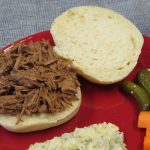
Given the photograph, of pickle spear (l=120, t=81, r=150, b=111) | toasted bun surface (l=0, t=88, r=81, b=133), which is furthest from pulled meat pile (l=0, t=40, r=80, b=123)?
pickle spear (l=120, t=81, r=150, b=111)

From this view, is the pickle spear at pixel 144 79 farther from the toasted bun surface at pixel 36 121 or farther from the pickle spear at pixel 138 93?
the toasted bun surface at pixel 36 121

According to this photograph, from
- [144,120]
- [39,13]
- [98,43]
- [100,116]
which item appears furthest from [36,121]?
[39,13]

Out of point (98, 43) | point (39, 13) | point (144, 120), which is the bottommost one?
point (39, 13)

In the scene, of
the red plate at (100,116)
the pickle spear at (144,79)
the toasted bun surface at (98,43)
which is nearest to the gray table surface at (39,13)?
the toasted bun surface at (98,43)

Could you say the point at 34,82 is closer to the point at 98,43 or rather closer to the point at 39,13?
the point at 98,43

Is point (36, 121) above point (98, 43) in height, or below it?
below

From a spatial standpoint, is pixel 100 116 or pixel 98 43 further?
pixel 98 43

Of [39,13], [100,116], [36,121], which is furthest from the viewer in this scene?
[39,13]

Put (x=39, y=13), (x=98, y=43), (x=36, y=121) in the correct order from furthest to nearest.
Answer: (x=39, y=13) < (x=98, y=43) < (x=36, y=121)

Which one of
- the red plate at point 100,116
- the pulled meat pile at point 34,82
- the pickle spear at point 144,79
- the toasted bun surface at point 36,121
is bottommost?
the red plate at point 100,116
